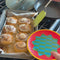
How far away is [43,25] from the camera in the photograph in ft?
3.12

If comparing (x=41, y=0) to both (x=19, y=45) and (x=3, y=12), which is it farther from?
(x=19, y=45)

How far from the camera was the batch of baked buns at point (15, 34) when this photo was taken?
30.4 inches

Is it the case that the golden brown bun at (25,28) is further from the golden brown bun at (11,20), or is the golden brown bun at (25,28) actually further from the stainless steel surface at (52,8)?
the stainless steel surface at (52,8)

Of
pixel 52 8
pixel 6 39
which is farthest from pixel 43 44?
pixel 52 8

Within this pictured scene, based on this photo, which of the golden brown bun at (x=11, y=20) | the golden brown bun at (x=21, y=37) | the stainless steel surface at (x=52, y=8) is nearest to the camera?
→ the golden brown bun at (x=21, y=37)

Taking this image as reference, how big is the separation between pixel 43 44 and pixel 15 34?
9.7 inches

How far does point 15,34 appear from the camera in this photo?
883mm

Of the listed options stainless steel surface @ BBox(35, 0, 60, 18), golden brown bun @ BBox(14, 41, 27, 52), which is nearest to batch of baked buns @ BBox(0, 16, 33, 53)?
golden brown bun @ BBox(14, 41, 27, 52)

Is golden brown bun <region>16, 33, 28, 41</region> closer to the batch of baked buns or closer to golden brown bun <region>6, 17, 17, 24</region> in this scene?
the batch of baked buns

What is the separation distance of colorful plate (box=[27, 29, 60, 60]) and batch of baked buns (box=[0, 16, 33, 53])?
0.06 m

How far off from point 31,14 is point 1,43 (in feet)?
1.19

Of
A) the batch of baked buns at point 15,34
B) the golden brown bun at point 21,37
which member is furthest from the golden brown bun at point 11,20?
the golden brown bun at point 21,37

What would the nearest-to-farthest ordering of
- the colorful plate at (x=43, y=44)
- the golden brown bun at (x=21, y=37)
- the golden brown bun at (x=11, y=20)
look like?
the colorful plate at (x=43, y=44) → the golden brown bun at (x=21, y=37) → the golden brown bun at (x=11, y=20)

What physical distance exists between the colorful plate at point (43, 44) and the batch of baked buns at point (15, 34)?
0.06m
